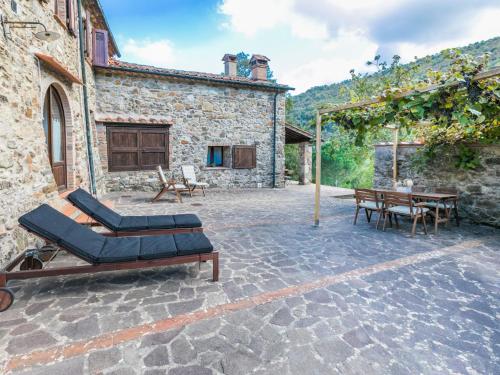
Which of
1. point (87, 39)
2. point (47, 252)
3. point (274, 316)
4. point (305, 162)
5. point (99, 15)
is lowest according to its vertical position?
point (274, 316)

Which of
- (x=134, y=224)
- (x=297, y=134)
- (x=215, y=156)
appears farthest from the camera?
(x=297, y=134)

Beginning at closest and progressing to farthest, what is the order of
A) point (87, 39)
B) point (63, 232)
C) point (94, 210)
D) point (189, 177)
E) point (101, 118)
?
point (63, 232)
point (94, 210)
point (87, 39)
point (101, 118)
point (189, 177)

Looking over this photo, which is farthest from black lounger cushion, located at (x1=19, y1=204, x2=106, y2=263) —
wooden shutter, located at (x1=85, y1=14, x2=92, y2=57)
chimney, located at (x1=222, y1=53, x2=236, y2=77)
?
chimney, located at (x1=222, y1=53, x2=236, y2=77)

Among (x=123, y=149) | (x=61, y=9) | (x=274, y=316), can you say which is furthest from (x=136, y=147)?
(x=274, y=316)

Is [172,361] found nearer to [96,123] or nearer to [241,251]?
Result: [241,251]

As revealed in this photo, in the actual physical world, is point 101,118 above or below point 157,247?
above

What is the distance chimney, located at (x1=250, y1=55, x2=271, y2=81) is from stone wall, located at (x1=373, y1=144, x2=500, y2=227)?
21.8 feet

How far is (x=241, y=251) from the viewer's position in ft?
12.6

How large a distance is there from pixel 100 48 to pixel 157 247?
8.07m

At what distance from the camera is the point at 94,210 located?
3.61 meters

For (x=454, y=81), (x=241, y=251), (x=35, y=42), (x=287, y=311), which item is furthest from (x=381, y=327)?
(x=35, y=42)

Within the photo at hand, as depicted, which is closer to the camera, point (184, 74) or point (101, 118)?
point (101, 118)

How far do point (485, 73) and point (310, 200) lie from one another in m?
5.61

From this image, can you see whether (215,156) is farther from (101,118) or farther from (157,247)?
(157,247)
